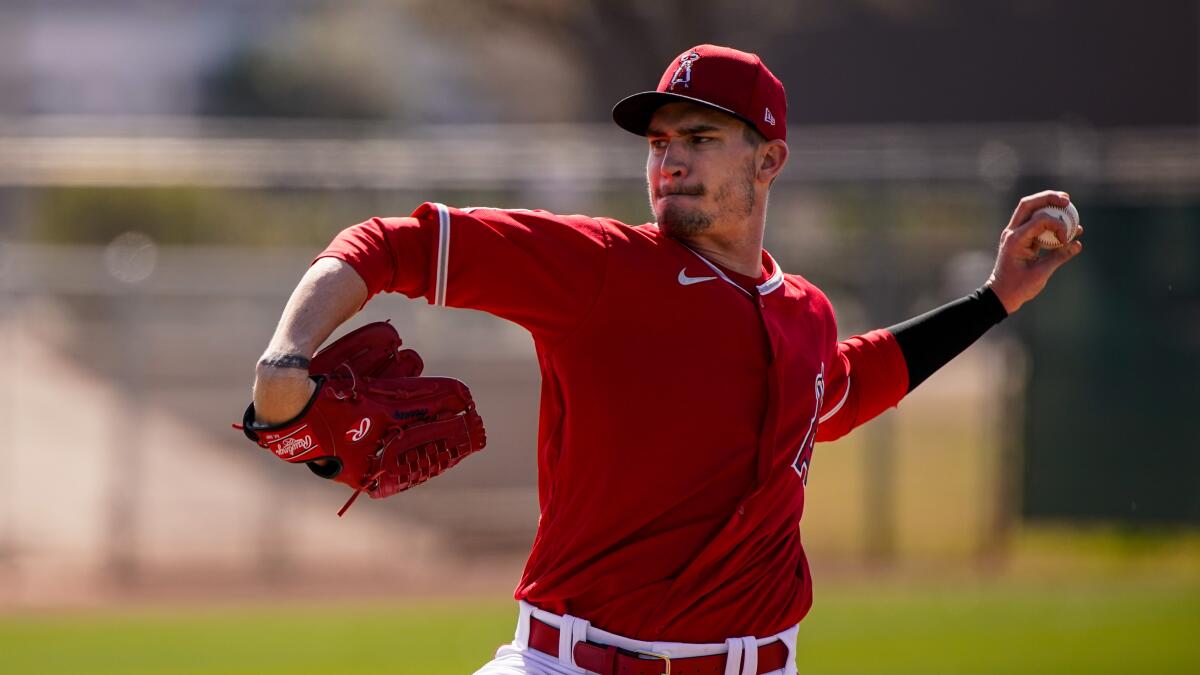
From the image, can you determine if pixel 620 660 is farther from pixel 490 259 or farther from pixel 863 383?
pixel 863 383

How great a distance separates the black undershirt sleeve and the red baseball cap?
941 mm

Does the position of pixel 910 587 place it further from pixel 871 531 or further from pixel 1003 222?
pixel 1003 222

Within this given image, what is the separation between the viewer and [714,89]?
353cm

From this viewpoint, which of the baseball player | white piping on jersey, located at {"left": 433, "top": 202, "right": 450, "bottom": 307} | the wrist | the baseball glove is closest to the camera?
the baseball glove

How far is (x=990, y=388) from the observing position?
1277cm

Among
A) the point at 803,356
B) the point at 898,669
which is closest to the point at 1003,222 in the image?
the point at 898,669

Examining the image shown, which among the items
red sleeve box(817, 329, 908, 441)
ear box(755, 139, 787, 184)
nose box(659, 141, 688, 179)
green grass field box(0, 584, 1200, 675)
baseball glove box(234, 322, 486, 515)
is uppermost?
ear box(755, 139, 787, 184)

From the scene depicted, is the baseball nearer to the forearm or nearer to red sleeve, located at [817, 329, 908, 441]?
red sleeve, located at [817, 329, 908, 441]

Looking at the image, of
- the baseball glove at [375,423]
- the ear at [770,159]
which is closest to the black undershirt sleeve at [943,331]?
the ear at [770,159]

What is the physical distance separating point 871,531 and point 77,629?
6.55 m

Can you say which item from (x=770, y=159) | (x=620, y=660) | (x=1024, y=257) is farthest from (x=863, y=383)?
(x=620, y=660)

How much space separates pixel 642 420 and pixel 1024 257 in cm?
161

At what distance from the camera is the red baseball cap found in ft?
11.5

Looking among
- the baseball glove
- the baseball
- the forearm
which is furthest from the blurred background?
the forearm
